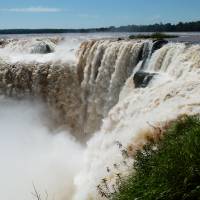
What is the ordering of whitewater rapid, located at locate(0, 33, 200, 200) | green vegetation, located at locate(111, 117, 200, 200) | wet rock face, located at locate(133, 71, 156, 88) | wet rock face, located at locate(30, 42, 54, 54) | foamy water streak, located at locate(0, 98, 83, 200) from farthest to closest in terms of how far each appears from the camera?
wet rock face, located at locate(30, 42, 54, 54)
wet rock face, located at locate(133, 71, 156, 88)
foamy water streak, located at locate(0, 98, 83, 200)
whitewater rapid, located at locate(0, 33, 200, 200)
green vegetation, located at locate(111, 117, 200, 200)

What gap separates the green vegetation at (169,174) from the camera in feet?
20.5

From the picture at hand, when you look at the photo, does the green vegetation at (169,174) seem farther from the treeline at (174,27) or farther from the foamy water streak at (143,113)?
the treeline at (174,27)

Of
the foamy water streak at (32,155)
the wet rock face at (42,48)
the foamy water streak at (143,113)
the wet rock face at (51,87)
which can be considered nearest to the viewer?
the foamy water streak at (143,113)

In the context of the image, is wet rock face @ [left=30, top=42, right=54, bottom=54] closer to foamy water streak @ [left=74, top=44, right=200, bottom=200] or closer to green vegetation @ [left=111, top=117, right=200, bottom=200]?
foamy water streak @ [left=74, top=44, right=200, bottom=200]

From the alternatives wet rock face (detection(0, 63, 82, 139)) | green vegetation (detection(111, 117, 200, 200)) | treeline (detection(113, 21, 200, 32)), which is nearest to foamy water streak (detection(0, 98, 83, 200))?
wet rock face (detection(0, 63, 82, 139))

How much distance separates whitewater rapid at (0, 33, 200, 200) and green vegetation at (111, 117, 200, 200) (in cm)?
43

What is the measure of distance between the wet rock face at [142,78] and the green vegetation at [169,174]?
7.67m

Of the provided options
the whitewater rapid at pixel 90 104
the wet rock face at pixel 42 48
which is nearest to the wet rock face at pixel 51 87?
the whitewater rapid at pixel 90 104

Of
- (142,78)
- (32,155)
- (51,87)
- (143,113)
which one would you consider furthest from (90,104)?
(143,113)

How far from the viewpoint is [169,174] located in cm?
634

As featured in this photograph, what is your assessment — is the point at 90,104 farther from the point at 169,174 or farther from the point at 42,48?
the point at 169,174

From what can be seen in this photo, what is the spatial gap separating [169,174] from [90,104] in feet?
44.7

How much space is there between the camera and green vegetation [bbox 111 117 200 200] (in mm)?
6238

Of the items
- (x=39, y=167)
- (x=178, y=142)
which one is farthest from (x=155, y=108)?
(x=39, y=167)
